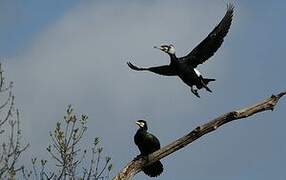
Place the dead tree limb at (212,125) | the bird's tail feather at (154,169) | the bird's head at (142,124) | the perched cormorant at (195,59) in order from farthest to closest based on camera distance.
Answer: the bird's head at (142,124) → the perched cormorant at (195,59) → the bird's tail feather at (154,169) → the dead tree limb at (212,125)

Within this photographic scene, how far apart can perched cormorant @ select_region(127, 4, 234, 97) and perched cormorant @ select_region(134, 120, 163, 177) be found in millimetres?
777

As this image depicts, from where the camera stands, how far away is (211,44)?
12.2 m

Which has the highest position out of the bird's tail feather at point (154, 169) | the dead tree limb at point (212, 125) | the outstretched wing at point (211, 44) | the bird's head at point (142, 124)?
the outstretched wing at point (211, 44)

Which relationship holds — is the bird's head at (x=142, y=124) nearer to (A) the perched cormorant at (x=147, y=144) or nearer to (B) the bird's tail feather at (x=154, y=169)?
(A) the perched cormorant at (x=147, y=144)

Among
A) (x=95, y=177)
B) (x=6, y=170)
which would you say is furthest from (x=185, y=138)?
(x=6, y=170)

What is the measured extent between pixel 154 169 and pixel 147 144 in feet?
3.39

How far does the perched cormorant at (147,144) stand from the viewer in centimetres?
978

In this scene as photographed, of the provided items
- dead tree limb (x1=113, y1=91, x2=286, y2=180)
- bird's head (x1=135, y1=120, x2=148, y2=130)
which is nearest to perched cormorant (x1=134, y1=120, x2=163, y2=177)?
bird's head (x1=135, y1=120, x2=148, y2=130)

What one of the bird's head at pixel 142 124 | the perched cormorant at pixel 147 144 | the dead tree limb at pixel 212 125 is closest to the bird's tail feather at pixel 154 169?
the perched cormorant at pixel 147 144

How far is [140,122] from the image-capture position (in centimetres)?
1155

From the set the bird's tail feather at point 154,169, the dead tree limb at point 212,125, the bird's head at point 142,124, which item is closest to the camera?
the dead tree limb at point 212,125

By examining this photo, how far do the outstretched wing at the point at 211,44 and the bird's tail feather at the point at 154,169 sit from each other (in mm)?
2150

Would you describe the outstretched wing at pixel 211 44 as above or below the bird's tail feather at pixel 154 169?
above

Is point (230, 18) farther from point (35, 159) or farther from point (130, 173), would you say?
point (130, 173)
